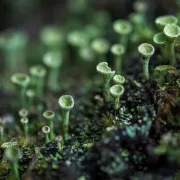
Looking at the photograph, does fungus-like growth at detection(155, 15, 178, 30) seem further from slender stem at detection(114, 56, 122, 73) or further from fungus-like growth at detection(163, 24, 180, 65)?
slender stem at detection(114, 56, 122, 73)

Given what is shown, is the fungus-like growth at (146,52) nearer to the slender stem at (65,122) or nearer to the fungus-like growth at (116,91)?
the fungus-like growth at (116,91)

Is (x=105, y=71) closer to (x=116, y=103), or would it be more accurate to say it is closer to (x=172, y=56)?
(x=116, y=103)

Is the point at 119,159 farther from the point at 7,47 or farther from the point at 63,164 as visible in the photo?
the point at 7,47

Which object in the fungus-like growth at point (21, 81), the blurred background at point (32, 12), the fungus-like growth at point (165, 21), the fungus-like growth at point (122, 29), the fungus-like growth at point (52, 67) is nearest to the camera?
the fungus-like growth at point (165, 21)

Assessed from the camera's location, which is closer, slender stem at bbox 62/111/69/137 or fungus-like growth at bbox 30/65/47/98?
slender stem at bbox 62/111/69/137

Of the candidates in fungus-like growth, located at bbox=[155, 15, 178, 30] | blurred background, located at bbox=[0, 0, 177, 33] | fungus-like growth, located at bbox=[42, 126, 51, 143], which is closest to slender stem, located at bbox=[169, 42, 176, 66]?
fungus-like growth, located at bbox=[155, 15, 178, 30]

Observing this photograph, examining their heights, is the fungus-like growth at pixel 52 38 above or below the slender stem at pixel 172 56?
above

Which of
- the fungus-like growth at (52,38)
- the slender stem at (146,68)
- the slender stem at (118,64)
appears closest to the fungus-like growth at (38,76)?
the slender stem at (118,64)

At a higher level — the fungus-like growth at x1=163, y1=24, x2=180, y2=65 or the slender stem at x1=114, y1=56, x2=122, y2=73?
the fungus-like growth at x1=163, y1=24, x2=180, y2=65

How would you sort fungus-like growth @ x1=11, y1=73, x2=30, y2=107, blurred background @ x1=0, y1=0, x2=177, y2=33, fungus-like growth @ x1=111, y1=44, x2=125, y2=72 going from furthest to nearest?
blurred background @ x1=0, y1=0, x2=177, y2=33 → fungus-like growth @ x1=111, y1=44, x2=125, y2=72 → fungus-like growth @ x1=11, y1=73, x2=30, y2=107
